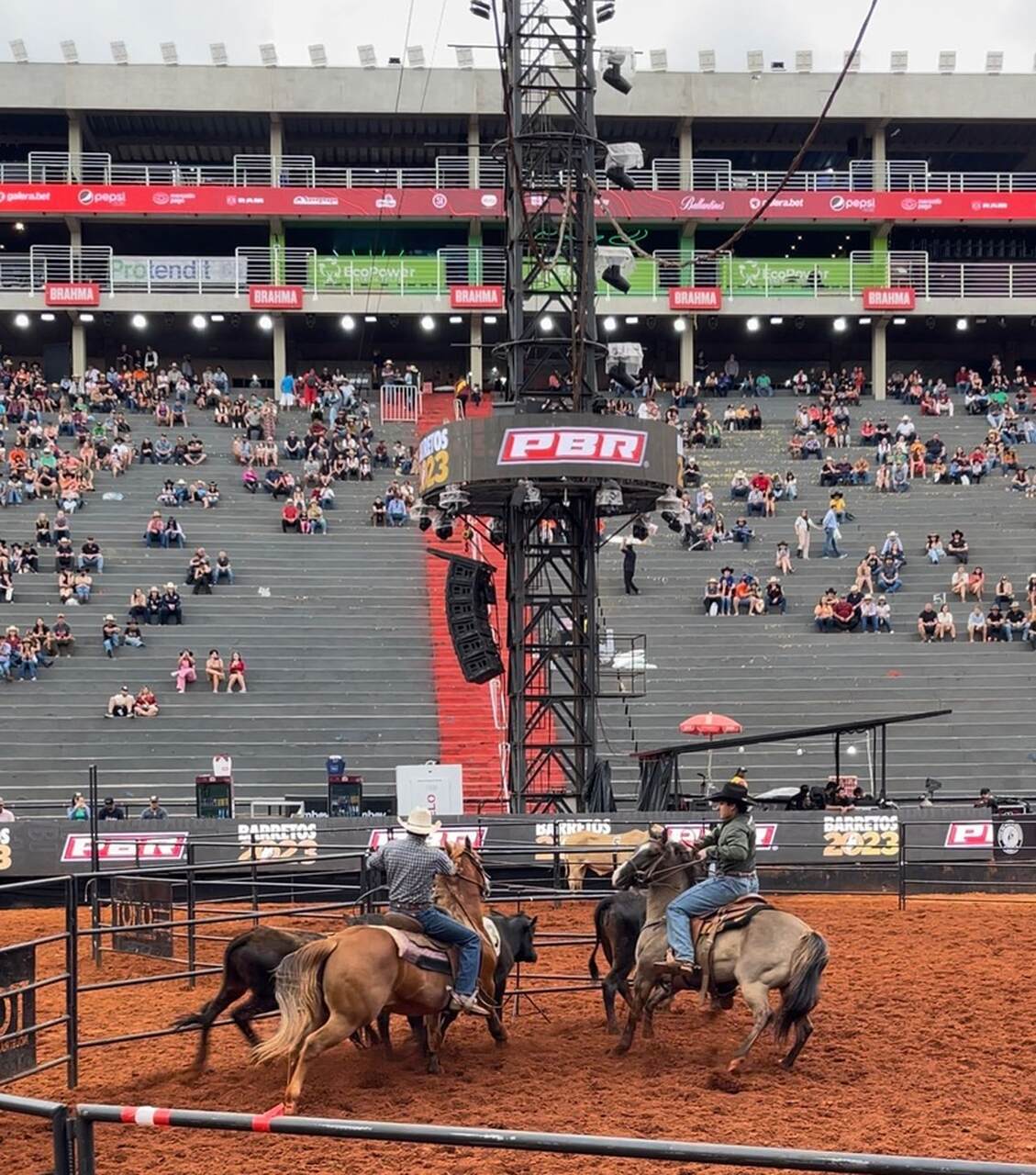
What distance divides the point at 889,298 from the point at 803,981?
1791 inches

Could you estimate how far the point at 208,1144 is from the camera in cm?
938

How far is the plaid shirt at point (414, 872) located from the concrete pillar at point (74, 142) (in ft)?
157

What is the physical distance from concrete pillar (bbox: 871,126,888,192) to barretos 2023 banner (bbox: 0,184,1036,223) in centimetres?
126

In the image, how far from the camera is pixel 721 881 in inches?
460

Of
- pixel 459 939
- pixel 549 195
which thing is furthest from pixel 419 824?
pixel 549 195

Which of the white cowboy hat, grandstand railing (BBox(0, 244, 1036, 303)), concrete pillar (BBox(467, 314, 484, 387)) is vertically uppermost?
grandstand railing (BBox(0, 244, 1036, 303))

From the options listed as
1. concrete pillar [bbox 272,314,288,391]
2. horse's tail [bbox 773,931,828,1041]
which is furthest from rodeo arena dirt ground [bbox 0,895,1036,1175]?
concrete pillar [bbox 272,314,288,391]

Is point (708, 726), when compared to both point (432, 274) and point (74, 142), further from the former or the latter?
point (74, 142)

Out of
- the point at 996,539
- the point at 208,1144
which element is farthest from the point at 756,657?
the point at 208,1144

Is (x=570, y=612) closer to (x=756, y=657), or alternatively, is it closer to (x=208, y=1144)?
(x=756, y=657)

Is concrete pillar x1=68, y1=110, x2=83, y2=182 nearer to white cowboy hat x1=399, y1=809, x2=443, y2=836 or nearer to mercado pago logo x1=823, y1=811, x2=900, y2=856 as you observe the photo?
mercado pago logo x1=823, y1=811, x2=900, y2=856

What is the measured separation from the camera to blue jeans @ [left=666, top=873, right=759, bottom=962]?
11.5m

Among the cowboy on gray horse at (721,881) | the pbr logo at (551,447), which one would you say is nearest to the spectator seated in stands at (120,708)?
the pbr logo at (551,447)

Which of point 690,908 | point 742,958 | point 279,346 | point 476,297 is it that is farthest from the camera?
point 279,346
